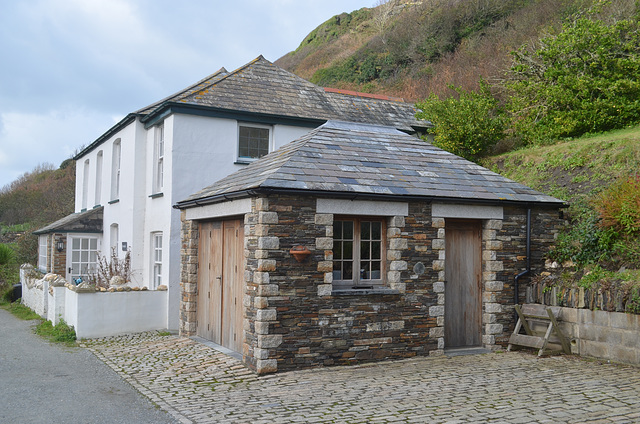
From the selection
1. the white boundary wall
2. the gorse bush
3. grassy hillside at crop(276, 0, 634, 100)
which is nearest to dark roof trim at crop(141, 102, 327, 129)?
the white boundary wall

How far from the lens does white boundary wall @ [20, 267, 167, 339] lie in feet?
40.0

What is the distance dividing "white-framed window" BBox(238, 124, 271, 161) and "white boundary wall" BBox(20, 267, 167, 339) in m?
4.18

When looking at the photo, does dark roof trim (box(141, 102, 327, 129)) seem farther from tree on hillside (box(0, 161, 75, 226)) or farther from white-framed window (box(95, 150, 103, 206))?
tree on hillside (box(0, 161, 75, 226))

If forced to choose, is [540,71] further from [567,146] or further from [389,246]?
[389,246]

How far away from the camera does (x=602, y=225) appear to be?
10.6m

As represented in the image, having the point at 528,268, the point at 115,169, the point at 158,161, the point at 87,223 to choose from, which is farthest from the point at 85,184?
the point at 528,268

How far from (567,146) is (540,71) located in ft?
10.9

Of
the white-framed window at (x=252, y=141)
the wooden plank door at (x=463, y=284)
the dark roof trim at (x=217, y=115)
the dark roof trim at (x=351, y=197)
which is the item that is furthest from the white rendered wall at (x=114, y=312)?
the wooden plank door at (x=463, y=284)

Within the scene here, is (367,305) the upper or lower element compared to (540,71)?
lower

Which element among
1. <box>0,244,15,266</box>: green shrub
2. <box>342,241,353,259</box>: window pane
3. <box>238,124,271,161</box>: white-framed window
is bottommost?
<box>0,244,15,266</box>: green shrub

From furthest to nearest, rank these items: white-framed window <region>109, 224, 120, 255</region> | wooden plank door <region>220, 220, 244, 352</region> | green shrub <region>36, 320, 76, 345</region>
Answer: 1. white-framed window <region>109, 224, 120, 255</region>
2. green shrub <region>36, 320, 76, 345</region>
3. wooden plank door <region>220, 220, 244, 352</region>

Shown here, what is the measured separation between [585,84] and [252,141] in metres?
8.97

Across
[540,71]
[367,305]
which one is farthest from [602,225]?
[540,71]

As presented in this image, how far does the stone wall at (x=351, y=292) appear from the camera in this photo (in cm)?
870
